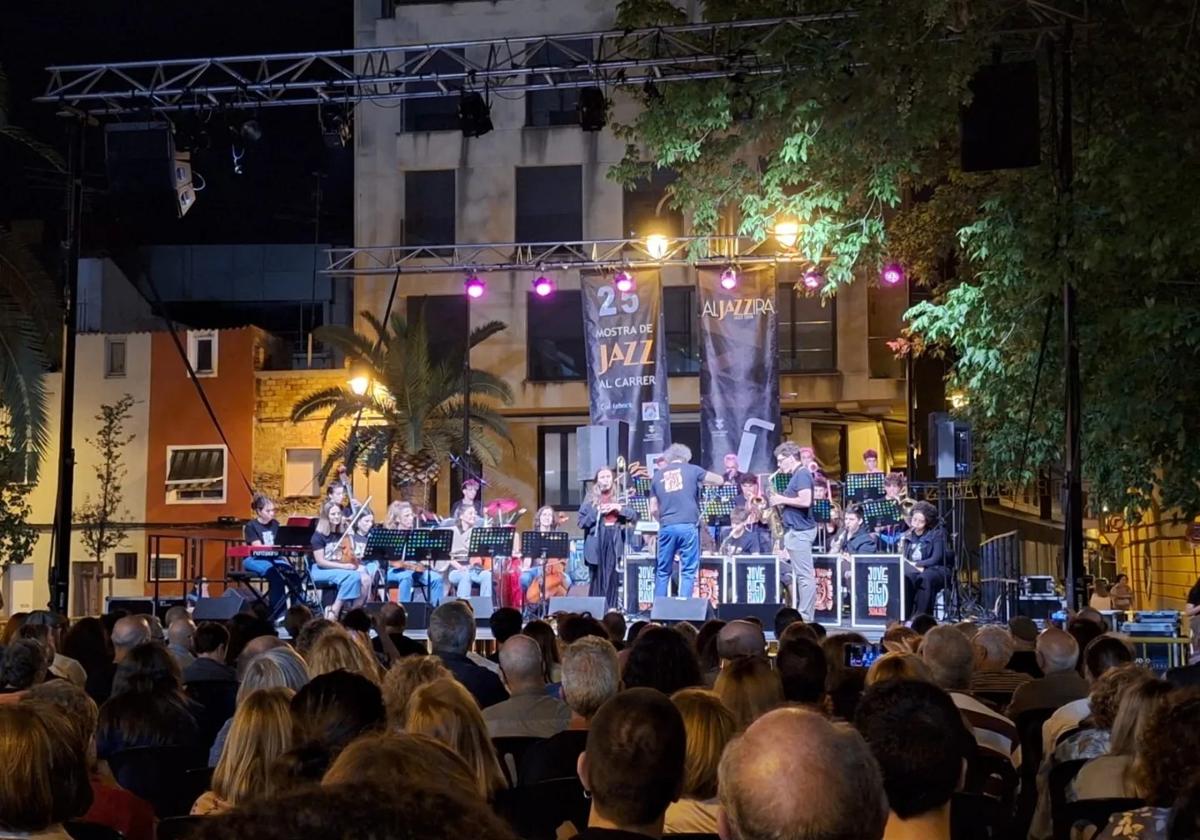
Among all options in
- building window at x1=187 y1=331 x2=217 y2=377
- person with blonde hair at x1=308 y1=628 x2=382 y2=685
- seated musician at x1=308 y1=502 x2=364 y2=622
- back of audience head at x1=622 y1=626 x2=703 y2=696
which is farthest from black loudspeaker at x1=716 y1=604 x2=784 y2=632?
building window at x1=187 y1=331 x2=217 y2=377

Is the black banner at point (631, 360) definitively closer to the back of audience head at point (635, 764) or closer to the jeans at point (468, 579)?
the jeans at point (468, 579)

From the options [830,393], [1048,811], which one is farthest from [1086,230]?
[830,393]

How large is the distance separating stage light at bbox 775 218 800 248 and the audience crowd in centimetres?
1256

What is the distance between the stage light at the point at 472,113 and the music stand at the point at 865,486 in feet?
20.3

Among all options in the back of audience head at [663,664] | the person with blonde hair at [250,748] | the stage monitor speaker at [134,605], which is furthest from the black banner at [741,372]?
the person with blonde hair at [250,748]

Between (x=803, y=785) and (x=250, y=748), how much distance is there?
2.55 metres

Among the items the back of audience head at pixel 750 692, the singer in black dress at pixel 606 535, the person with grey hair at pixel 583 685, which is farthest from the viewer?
the singer in black dress at pixel 606 535

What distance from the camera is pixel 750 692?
5.55 m

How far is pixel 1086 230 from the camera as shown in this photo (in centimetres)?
1334

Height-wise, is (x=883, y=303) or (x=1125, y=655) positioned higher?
(x=883, y=303)

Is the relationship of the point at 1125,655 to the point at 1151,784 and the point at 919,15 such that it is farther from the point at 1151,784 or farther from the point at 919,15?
the point at 919,15

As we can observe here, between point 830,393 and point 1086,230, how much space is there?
18.6 metres

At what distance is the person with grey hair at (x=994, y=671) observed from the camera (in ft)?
26.7

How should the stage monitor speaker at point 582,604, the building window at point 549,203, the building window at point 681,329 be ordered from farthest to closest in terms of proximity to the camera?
the building window at point 549,203
the building window at point 681,329
the stage monitor speaker at point 582,604
